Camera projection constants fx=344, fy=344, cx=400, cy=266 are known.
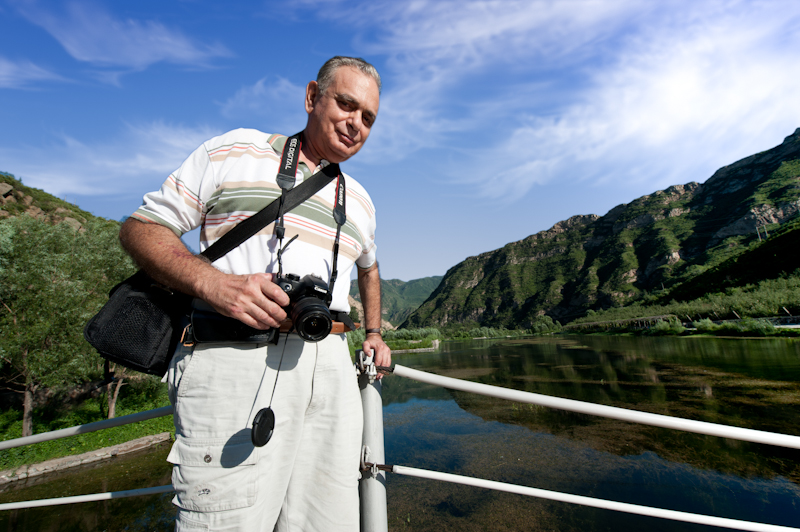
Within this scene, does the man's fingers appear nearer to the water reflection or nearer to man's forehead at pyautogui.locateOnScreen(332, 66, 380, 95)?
man's forehead at pyautogui.locateOnScreen(332, 66, 380, 95)

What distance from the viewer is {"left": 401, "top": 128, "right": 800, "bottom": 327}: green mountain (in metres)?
87.8

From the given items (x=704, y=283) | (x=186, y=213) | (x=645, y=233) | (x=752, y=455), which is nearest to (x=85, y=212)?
(x=186, y=213)

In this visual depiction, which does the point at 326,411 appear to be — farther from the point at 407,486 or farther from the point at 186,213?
the point at 407,486

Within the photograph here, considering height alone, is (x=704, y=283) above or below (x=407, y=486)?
above

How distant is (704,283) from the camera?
56688 mm

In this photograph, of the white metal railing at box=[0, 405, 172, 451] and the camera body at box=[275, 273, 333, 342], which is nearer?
the camera body at box=[275, 273, 333, 342]

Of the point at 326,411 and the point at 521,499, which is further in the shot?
the point at 521,499

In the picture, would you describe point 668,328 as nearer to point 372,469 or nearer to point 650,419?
point 650,419

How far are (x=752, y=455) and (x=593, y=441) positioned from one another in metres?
2.91

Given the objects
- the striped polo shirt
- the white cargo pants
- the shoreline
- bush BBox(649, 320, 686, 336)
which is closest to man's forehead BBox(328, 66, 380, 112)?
the striped polo shirt

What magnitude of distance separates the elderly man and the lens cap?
5 cm

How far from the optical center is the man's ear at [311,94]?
183cm

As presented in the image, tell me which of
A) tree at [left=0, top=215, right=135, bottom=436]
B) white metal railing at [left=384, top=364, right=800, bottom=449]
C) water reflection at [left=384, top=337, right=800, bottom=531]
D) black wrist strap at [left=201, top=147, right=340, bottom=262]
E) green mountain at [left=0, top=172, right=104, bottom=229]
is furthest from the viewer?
green mountain at [left=0, top=172, right=104, bottom=229]

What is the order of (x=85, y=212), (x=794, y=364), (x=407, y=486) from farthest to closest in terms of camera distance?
(x=85, y=212), (x=794, y=364), (x=407, y=486)
